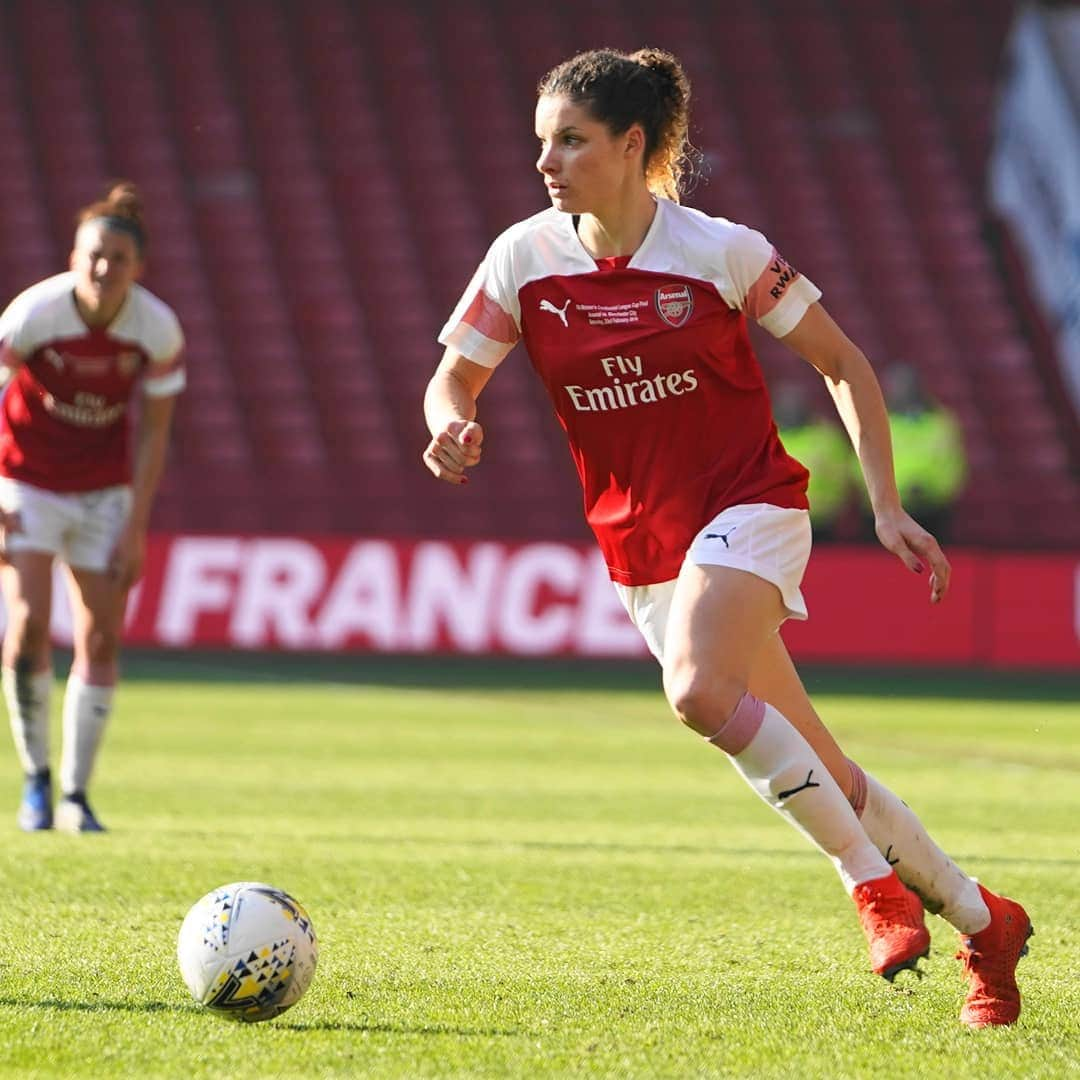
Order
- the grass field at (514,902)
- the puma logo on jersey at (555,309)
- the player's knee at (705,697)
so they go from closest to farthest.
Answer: the grass field at (514,902) < the player's knee at (705,697) < the puma logo on jersey at (555,309)

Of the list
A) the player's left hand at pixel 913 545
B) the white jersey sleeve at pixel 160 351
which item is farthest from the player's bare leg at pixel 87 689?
the player's left hand at pixel 913 545

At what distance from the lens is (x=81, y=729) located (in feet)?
26.6

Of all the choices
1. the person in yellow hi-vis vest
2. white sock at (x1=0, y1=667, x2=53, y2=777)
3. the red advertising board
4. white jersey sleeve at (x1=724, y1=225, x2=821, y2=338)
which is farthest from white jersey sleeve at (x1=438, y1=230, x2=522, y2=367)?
the person in yellow hi-vis vest

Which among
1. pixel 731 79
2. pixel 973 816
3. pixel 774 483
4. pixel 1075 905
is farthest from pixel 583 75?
pixel 731 79

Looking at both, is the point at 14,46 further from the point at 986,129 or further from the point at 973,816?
the point at 973,816

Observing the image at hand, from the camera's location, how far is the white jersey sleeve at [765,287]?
4934mm

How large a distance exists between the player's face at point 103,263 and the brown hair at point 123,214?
0.07 feet

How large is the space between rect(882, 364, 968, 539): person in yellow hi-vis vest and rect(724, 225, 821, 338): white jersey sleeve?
44.4 ft

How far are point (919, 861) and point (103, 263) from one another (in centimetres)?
398

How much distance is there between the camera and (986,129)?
25.3 meters

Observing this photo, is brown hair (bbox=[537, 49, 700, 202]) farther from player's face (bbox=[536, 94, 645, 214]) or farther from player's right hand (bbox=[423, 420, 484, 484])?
player's right hand (bbox=[423, 420, 484, 484])

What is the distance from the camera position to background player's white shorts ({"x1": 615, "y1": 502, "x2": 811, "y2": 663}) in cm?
483

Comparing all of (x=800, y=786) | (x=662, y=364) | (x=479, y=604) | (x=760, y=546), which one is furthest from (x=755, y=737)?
Result: (x=479, y=604)

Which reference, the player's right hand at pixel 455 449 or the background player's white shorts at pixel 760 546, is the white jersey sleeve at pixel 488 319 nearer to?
the player's right hand at pixel 455 449
